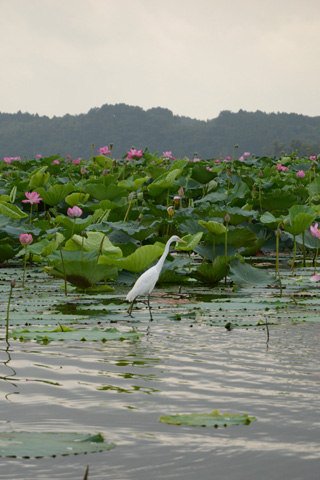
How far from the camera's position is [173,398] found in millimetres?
2766

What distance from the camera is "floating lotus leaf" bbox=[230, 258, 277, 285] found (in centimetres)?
568

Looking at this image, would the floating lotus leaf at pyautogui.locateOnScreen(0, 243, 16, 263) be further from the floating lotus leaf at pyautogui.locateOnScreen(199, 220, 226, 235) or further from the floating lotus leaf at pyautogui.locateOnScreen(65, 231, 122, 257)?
the floating lotus leaf at pyautogui.locateOnScreen(199, 220, 226, 235)

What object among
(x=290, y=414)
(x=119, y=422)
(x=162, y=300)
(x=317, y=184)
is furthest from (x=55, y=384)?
(x=317, y=184)

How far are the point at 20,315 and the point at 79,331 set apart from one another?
602 mm

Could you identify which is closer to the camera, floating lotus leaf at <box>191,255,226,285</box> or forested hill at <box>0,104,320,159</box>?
floating lotus leaf at <box>191,255,226,285</box>

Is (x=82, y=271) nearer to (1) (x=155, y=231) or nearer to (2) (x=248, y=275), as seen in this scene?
(2) (x=248, y=275)

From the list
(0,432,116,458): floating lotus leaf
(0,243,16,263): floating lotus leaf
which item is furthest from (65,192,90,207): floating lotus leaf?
(0,432,116,458): floating lotus leaf

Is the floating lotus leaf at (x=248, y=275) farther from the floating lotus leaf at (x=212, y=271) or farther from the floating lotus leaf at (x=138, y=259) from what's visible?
the floating lotus leaf at (x=138, y=259)

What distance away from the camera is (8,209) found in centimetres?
712

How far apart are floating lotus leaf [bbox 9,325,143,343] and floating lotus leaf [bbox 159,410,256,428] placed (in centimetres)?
125

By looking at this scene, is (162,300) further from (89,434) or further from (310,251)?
(310,251)

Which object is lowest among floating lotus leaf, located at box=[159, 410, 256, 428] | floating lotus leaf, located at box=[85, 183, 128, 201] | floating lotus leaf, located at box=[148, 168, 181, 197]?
floating lotus leaf, located at box=[159, 410, 256, 428]

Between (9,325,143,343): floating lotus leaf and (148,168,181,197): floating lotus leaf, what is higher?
(148,168,181,197): floating lotus leaf

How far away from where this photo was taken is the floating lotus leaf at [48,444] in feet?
6.77
